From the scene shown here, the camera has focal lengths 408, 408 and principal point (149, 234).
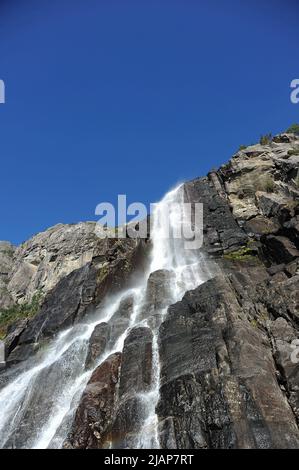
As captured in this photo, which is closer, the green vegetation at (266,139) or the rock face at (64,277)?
the rock face at (64,277)

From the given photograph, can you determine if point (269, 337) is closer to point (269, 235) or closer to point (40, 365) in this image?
point (269, 235)

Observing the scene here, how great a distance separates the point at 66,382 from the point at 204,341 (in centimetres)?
993

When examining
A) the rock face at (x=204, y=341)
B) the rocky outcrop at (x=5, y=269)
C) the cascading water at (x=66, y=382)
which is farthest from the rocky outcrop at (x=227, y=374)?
the rocky outcrop at (x=5, y=269)

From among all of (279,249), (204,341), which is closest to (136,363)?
(204,341)

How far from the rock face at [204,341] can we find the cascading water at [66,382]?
225 mm

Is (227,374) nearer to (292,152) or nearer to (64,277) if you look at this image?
(64,277)

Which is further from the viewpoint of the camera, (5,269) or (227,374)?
(5,269)

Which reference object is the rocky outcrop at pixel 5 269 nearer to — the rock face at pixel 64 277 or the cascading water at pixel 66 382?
the rock face at pixel 64 277

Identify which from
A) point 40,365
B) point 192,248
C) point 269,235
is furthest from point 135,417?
point 192,248

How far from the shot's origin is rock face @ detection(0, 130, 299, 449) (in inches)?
766

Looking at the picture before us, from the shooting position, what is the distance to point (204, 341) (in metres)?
24.1

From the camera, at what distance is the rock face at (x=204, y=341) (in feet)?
63.8
